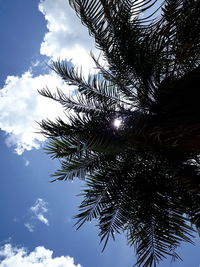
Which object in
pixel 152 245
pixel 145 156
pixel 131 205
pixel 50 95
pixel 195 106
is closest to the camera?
pixel 195 106

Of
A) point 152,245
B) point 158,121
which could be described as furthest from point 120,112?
point 152,245

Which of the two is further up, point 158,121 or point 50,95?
point 50,95

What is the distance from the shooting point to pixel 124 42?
11.1 ft

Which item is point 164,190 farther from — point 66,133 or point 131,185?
point 66,133

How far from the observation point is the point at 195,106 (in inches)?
126

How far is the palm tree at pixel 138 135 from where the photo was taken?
298cm

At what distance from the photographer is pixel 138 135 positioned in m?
3.27

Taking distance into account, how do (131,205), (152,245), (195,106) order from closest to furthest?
(195,106) → (152,245) → (131,205)

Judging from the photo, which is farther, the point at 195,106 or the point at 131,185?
the point at 131,185

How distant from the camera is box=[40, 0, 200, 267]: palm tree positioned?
2980 mm

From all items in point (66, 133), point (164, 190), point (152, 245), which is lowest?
point (152, 245)

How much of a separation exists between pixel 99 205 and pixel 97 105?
187 cm

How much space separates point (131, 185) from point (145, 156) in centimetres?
60

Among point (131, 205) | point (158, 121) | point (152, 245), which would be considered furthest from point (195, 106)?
point (152, 245)
